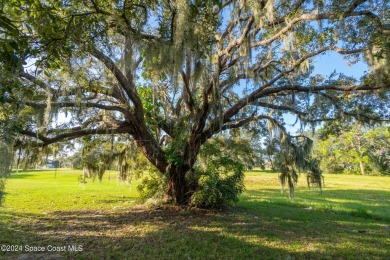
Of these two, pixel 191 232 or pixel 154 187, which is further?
pixel 154 187

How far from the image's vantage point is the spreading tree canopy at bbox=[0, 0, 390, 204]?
3.91m

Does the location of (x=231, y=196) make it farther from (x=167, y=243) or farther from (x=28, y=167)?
(x=28, y=167)

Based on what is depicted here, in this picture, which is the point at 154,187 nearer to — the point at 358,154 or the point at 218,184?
the point at 218,184

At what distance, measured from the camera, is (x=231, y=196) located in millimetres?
7387

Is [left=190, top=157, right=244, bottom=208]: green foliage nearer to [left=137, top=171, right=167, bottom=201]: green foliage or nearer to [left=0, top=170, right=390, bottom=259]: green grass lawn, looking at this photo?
[left=0, top=170, right=390, bottom=259]: green grass lawn

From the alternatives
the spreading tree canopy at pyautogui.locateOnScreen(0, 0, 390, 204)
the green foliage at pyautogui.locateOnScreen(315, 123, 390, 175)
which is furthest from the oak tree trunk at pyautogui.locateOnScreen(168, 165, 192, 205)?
the green foliage at pyautogui.locateOnScreen(315, 123, 390, 175)

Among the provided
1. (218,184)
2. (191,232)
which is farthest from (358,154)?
(191,232)

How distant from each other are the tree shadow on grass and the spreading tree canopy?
1675mm

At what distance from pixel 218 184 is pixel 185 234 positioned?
2.20 m

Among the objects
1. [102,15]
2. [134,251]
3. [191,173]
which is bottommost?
[134,251]

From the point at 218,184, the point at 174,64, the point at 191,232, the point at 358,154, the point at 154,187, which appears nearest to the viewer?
the point at 174,64

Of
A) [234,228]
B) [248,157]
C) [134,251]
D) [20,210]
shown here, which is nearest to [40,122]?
[134,251]

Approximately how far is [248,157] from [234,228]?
3.51m

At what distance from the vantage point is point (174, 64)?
4691 mm
